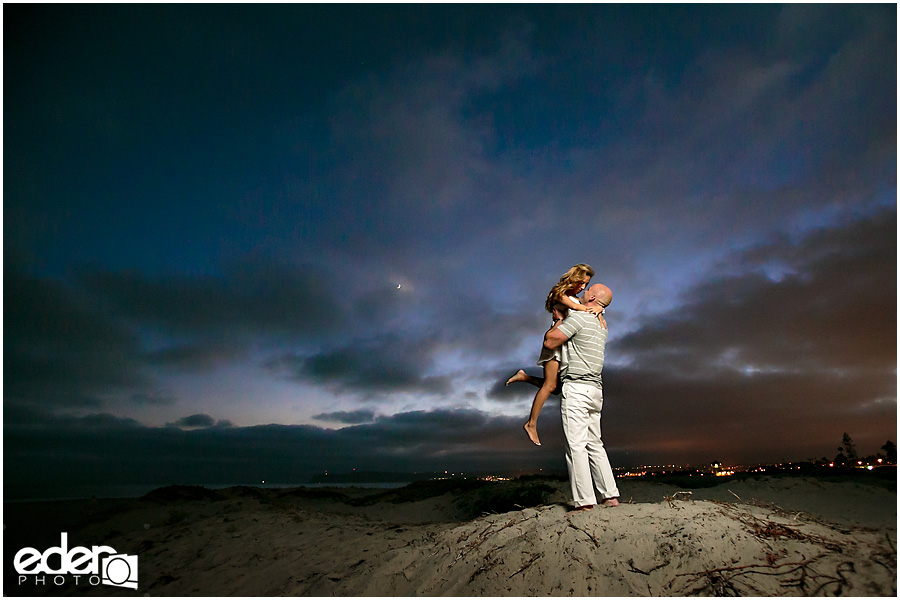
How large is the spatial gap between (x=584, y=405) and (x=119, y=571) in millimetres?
5489

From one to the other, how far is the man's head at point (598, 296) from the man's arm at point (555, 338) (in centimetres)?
56

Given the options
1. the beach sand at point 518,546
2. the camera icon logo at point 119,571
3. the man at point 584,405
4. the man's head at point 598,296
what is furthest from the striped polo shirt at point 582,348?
the camera icon logo at point 119,571

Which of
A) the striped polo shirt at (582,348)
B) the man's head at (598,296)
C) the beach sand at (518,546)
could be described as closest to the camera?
the beach sand at (518,546)

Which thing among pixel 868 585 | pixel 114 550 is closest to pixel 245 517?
pixel 114 550

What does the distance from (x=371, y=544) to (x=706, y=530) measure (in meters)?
3.70

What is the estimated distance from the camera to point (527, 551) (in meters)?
4.13

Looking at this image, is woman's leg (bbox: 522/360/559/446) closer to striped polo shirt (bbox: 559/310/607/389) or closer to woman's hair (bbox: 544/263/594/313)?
striped polo shirt (bbox: 559/310/607/389)

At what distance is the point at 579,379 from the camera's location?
16.3 ft

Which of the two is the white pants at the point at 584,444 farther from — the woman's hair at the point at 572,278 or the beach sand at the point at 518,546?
the woman's hair at the point at 572,278

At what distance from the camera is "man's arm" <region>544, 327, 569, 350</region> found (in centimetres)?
497

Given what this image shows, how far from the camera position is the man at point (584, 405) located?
4.74m

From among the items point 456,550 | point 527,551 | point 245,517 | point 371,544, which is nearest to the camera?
point 527,551

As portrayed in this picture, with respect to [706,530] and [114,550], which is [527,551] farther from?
[114,550]

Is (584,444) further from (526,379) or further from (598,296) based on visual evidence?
(598,296)
